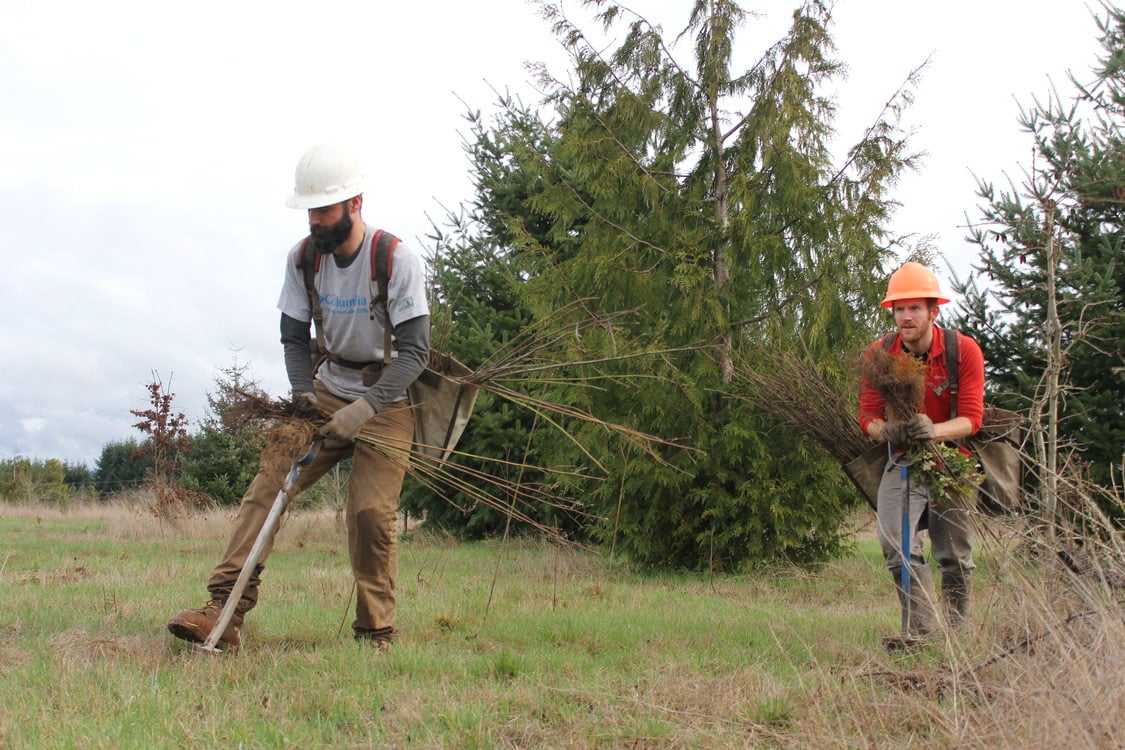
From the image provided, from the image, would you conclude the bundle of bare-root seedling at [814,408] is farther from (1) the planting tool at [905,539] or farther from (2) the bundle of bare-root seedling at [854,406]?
(1) the planting tool at [905,539]

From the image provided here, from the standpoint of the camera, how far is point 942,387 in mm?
4879

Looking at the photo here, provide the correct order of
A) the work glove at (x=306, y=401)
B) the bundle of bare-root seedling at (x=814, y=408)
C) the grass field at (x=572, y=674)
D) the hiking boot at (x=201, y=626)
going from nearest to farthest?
the grass field at (x=572, y=674) → the hiking boot at (x=201, y=626) → the work glove at (x=306, y=401) → the bundle of bare-root seedling at (x=814, y=408)

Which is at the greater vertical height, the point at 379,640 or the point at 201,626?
the point at 201,626

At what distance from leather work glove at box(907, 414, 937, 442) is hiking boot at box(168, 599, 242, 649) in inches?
130

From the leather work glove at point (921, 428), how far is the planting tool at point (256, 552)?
281 centimetres

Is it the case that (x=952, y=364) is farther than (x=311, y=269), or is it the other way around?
(x=952, y=364)

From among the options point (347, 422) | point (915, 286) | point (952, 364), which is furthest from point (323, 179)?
point (952, 364)

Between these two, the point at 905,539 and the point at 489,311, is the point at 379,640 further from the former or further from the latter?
the point at 489,311

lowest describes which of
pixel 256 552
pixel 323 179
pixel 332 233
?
pixel 256 552

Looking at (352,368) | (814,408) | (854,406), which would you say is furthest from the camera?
(854,406)

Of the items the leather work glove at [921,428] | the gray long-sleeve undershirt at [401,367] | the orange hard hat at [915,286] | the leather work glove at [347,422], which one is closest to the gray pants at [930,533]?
the leather work glove at [921,428]

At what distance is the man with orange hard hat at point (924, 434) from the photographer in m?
4.68

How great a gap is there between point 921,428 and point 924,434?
3cm

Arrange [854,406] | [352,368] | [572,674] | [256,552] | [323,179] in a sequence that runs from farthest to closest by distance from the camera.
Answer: [854,406], [352,368], [323,179], [256,552], [572,674]
